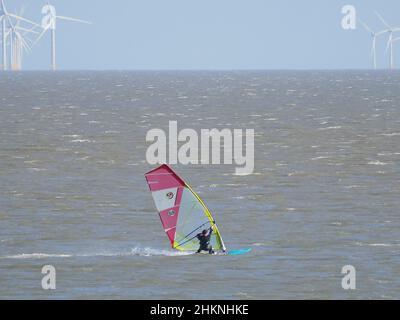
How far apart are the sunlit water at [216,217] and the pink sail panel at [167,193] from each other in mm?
870

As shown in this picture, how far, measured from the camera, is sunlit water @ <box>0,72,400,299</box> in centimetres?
3497

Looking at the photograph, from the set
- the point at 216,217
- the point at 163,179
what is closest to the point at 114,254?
the point at 163,179

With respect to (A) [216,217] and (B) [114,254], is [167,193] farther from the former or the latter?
(A) [216,217]

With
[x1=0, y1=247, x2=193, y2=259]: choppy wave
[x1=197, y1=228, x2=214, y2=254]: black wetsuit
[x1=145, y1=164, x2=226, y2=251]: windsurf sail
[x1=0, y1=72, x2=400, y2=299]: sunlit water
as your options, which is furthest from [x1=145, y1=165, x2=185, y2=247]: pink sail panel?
[x1=197, y1=228, x2=214, y2=254]: black wetsuit

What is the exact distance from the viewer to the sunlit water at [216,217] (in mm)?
34969

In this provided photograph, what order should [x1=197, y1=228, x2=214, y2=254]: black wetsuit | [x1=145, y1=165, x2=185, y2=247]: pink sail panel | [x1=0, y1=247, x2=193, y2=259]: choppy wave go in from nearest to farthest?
[x1=0, y1=247, x2=193, y2=259]: choppy wave, [x1=197, y1=228, x2=214, y2=254]: black wetsuit, [x1=145, y1=165, x2=185, y2=247]: pink sail panel

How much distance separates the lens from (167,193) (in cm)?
3962

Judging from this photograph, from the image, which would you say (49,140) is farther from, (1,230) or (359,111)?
(359,111)

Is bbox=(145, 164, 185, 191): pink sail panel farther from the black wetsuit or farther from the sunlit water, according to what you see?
the sunlit water

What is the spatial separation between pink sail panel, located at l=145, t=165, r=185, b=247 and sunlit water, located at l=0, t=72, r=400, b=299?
0.87 meters

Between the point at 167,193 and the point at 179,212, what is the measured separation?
710mm

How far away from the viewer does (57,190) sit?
173 ft

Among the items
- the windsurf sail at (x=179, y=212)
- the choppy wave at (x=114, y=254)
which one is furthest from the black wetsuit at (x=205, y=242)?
the choppy wave at (x=114, y=254)
